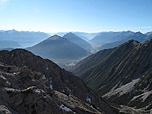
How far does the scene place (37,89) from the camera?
37.0 m

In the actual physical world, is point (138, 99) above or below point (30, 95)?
below

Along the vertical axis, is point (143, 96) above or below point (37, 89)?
below

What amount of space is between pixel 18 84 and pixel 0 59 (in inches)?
2428

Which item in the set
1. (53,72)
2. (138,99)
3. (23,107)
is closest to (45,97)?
(23,107)

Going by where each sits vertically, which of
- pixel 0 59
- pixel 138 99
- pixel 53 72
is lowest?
pixel 138 99

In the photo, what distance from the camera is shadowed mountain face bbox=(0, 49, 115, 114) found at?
3290 cm

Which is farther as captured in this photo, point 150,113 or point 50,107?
point 150,113

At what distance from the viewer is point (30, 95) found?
34688 mm

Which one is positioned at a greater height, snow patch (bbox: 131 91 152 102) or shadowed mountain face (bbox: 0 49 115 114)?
shadowed mountain face (bbox: 0 49 115 114)

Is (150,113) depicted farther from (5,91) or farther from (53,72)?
(5,91)

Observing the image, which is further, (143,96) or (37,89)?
(143,96)

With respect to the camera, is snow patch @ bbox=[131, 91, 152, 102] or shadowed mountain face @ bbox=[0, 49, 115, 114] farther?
snow patch @ bbox=[131, 91, 152, 102]

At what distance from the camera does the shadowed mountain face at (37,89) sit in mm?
32897

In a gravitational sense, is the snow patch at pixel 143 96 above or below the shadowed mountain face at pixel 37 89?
below
